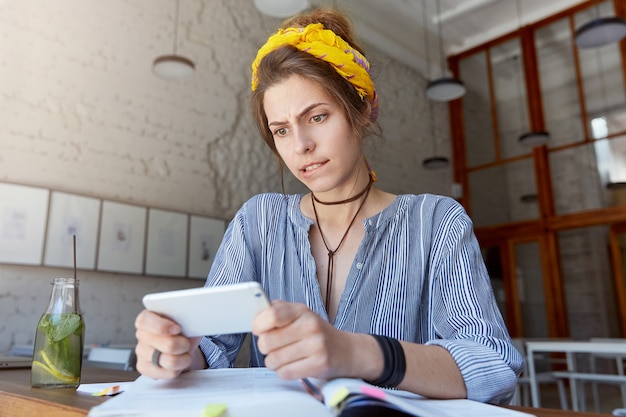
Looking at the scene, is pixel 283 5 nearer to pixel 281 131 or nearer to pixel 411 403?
pixel 281 131

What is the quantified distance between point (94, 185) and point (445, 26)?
5.75 metres

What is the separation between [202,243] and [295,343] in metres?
4.25

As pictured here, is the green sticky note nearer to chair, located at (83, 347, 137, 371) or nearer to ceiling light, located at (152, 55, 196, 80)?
chair, located at (83, 347, 137, 371)

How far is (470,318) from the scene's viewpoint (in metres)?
0.82

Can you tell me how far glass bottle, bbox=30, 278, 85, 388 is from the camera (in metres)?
0.81

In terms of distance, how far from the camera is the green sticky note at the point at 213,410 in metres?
0.46

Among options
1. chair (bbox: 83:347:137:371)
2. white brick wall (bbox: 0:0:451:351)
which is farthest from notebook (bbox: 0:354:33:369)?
white brick wall (bbox: 0:0:451:351)

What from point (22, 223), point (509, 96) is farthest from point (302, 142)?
point (509, 96)

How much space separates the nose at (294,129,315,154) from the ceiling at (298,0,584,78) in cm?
609

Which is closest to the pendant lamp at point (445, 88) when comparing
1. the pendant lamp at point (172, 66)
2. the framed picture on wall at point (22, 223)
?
the pendant lamp at point (172, 66)

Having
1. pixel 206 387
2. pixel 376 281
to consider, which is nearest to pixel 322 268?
pixel 376 281

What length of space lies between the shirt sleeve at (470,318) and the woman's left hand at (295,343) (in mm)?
245

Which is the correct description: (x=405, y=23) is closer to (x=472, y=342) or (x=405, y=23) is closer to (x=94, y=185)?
(x=94, y=185)

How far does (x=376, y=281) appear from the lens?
104cm
